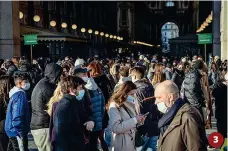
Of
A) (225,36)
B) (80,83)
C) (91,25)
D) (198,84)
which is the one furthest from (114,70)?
(91,25)

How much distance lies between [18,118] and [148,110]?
7.51 ft

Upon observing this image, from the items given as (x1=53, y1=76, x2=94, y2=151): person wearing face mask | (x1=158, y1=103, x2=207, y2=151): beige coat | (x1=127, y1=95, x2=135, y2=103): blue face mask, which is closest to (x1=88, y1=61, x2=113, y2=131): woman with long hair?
(x1=127, y1=95, x2=135, y2=103): blue face mask

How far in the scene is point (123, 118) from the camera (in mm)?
6797

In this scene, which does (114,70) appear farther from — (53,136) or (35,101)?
(53,136)

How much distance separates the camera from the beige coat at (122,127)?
6.69m

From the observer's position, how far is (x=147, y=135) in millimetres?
8586

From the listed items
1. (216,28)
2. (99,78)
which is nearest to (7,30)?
(216,28)

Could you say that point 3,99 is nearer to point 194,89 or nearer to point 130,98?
point 130,98

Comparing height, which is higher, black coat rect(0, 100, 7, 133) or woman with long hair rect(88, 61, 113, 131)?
woman with long hair rect(88, 61, 113, 131)

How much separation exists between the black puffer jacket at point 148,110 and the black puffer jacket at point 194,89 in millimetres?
1633

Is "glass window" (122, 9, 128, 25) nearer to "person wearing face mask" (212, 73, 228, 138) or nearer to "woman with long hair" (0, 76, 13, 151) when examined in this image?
"person wearing face mask" (212, 73, 228, 138)

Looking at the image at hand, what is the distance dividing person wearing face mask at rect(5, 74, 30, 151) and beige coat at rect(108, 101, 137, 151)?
1707 millimetres

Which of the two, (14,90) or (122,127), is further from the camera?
(14,90)

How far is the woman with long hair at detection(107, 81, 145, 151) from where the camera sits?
6.70 m
